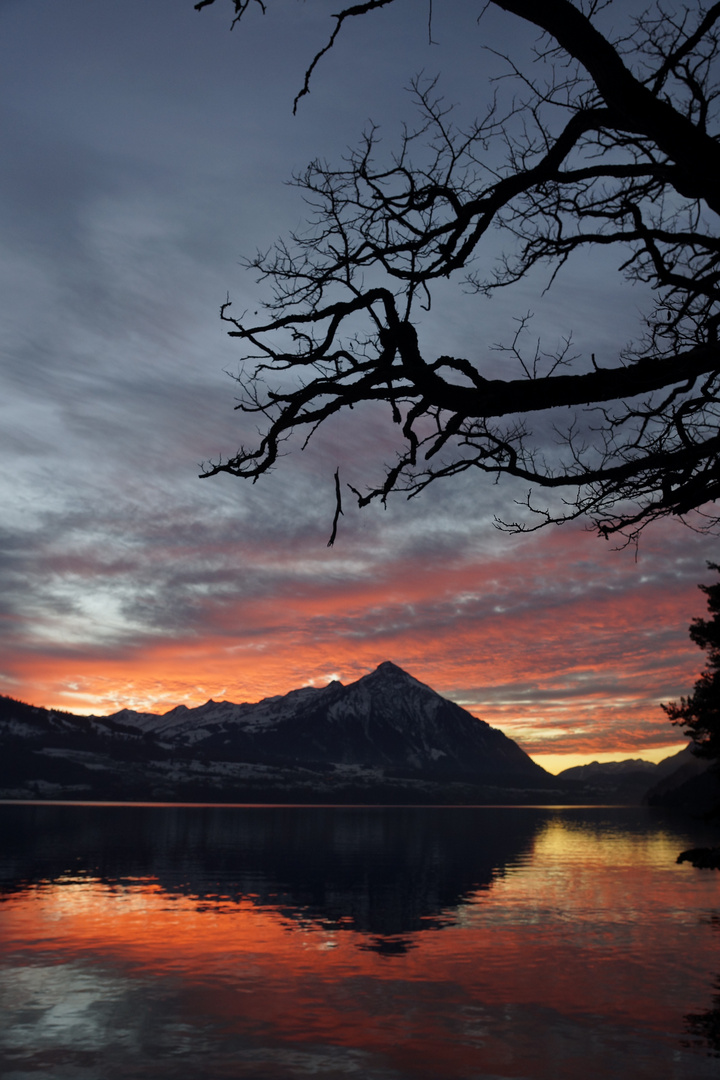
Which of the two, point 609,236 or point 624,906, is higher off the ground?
point 609,236

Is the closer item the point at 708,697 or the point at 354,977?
the point at 354,977

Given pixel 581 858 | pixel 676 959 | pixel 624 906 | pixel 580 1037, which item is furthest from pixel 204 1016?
pixel 581 858

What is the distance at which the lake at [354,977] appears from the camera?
20203 millimetres

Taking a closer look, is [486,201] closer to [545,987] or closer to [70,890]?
[545,987]

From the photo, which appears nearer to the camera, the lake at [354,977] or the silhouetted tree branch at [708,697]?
the lake at [354,977]

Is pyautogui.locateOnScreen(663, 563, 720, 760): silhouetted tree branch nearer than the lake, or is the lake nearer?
the lake

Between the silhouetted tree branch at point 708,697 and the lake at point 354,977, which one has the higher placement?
the silhouetted tree branch at point 708,697

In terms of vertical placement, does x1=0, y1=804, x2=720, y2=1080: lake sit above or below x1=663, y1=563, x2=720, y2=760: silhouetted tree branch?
below

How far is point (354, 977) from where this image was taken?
3014 cm

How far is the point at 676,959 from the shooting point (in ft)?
110

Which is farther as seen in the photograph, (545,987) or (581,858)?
(581,858)

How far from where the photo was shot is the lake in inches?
795

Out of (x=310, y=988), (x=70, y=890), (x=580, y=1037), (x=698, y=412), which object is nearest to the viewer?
(x=698, y=412)

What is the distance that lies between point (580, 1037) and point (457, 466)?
65.6 ft
